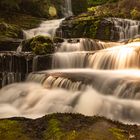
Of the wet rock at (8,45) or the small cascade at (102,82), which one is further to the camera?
the wet rock at (8,45)

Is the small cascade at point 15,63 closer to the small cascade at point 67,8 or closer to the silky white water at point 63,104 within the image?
the silky white water at point 63,104

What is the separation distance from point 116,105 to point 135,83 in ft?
3.43

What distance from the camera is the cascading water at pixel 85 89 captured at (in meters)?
8.48

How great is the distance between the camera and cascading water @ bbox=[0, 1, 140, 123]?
8484 mm

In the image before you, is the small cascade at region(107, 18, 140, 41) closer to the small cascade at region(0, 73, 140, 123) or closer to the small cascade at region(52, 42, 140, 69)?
the small cascade at region(52, 42, 140, 69)

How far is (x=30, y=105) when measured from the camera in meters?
9.88

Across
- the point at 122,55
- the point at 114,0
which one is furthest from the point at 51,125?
the point at 114,0

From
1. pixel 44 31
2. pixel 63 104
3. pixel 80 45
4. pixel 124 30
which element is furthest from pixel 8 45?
pixel 63 104

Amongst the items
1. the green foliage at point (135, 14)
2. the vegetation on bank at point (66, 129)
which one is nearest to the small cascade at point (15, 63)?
the vegetation on bank at point (66, 129)

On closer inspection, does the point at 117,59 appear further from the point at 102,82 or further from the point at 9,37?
the point at 9,37

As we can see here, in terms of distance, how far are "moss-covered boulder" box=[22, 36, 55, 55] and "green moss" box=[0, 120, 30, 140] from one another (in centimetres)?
899

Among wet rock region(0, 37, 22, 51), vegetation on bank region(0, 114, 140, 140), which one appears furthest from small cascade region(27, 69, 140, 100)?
wet rock region(0, 37, 22, 51)

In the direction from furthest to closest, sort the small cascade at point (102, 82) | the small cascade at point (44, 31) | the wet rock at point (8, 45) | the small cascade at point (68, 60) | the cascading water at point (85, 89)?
the small cascade at point (44, 31) → the wet rock at point (8, 45) → the small cascade at point (68, 60) → the small cascade at point (102, 82) → the cascading water at point (85, 89)

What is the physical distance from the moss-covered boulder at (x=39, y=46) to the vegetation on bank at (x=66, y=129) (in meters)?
8.90
